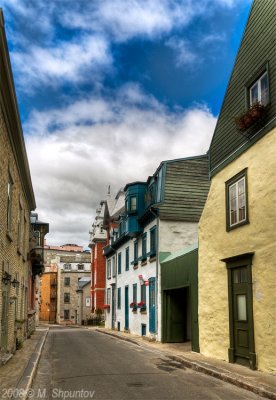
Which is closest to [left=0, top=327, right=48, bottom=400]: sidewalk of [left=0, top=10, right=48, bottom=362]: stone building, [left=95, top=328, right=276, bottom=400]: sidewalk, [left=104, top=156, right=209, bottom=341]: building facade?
[left=0, top=10, right=48, bottom=362]: stone building

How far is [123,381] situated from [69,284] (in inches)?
2538

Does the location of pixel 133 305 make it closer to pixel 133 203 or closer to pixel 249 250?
pixel 133 203

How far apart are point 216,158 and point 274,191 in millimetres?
4031

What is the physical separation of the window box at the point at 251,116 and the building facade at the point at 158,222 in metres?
10.6

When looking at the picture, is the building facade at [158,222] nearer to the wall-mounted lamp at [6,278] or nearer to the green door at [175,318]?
the green door at [175,318]

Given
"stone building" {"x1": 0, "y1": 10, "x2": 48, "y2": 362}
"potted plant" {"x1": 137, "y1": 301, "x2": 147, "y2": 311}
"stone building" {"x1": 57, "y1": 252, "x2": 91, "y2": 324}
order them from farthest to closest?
1. "stone building" {"x1": 57, "y1": 252, "x2": 91, "y2": 324}
2. "potted plant" {"x1": 137, "y1": 301, "x2": 147, "y2": 311}
3. "stone building" {"x1": 0, "y1": 10, "x2": 48, "y2": 362}

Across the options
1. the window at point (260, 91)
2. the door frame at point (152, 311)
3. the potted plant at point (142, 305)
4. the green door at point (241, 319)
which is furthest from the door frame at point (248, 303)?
the potted plant at point (142, 305)

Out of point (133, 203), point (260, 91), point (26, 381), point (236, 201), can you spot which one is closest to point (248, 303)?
point (236, 201)

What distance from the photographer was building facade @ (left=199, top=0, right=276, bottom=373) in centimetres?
1138

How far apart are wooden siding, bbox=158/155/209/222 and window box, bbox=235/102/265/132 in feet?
34.7

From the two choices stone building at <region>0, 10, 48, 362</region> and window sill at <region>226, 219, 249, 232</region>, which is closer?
stone building at <region>0, 10, 48, 362</region>

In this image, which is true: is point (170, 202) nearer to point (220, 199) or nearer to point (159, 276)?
point (159, 276)

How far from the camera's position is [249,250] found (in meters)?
12.2

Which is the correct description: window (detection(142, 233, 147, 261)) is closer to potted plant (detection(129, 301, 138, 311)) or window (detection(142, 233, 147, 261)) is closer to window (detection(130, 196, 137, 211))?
window (detection(130, 196, 137, 211))
